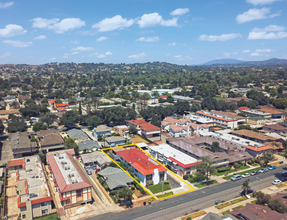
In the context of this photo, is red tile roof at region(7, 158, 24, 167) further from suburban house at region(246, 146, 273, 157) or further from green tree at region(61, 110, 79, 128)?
suburban house at region(246, 146, 273, 157)

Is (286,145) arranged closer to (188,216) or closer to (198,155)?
(198,155)

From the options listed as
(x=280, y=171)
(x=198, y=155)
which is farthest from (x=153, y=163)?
(x=280, y=171)

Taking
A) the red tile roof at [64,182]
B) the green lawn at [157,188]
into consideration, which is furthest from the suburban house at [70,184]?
the green lawn at [157,188]

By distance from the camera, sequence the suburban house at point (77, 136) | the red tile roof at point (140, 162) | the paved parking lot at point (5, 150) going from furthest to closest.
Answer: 1. the suburban house at point (77, 136)
2. the paved parking lot at point (5, 150)
3. the red tile roof at point (140, 162)

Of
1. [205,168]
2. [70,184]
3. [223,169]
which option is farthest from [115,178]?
[223,169]

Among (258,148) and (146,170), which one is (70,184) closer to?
(146,170)

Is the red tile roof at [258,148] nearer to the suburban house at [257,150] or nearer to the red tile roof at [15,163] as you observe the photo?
the suburban house at [257,150]
